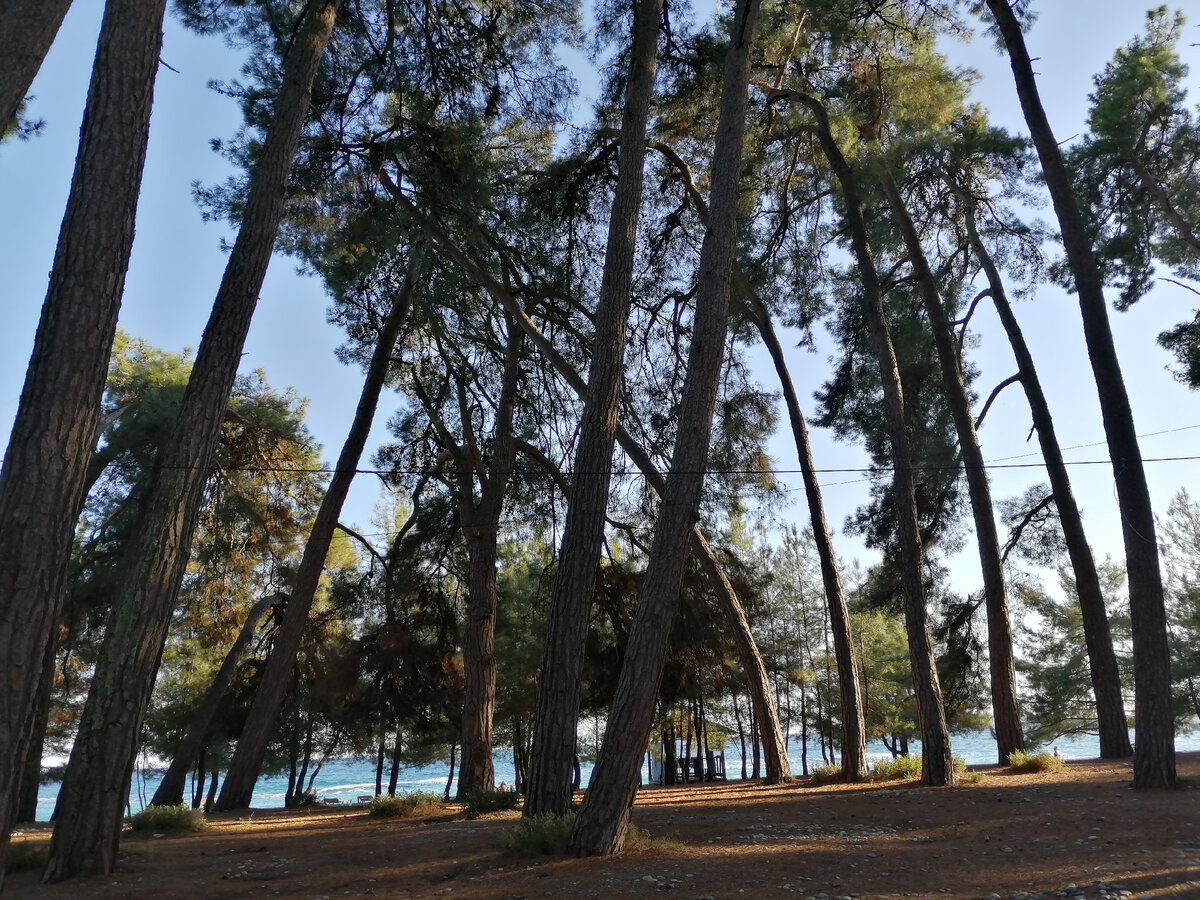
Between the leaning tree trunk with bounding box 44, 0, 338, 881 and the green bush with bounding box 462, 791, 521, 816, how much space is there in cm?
396

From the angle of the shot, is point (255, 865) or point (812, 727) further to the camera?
point (812, 727)

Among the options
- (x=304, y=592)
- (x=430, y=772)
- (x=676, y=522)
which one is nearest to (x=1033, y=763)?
(x=676, y=522)

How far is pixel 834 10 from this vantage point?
923 cm

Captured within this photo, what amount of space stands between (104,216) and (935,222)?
12.1 m

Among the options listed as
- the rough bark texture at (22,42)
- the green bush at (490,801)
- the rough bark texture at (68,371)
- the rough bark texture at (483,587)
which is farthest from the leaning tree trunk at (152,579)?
the rough bark texture at (483,587)

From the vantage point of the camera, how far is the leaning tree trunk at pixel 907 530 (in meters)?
8.59

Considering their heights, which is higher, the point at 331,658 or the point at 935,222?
the point at 935,222

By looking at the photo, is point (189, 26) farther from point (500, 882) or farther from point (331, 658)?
point (331, 658)

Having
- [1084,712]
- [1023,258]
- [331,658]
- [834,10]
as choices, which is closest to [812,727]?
[1084,712]

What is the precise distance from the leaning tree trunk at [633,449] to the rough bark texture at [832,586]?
1105 mm

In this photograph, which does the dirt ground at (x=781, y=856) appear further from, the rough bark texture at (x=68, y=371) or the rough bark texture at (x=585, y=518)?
the rough bark texture at (x=68, y=371)

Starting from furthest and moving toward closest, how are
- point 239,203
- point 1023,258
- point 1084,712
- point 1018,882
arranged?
point 1084,712, point 1023,258, point 239,203, point 1018,882

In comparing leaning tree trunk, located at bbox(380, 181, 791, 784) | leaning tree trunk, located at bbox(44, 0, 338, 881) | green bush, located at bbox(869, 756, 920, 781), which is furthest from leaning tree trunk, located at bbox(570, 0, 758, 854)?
Result: green bush, located at bbox(869, 756, 920, 781)

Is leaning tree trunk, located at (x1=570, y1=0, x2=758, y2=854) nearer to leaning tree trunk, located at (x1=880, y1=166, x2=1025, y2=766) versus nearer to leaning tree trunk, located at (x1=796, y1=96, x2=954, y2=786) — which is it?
leaning tree trunk, located at (x1=796, y1=96, x2=954, y2=786)
